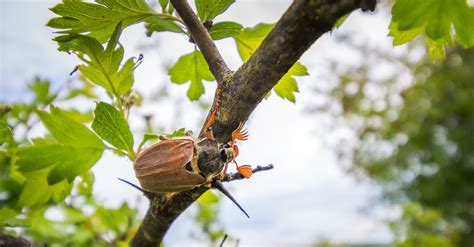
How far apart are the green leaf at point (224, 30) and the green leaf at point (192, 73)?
121mm

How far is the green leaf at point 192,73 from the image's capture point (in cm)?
78

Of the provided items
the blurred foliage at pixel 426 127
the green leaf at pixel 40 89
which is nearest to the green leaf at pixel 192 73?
the green leaf at pixel 40 89

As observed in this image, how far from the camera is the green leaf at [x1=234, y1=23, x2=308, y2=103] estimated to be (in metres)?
0.70

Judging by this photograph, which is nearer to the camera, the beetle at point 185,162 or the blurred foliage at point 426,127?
the beetle at point 185,162

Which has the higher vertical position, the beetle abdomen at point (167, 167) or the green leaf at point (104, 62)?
the green leaf at point (104, 62)

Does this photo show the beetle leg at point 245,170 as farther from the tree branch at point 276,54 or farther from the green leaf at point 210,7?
the green leaf at point 210,7

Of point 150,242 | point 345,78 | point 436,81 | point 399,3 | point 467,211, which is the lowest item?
point 150,242

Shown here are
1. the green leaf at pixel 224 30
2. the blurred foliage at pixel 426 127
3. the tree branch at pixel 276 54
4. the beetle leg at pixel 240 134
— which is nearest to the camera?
the tree branch at pixel 276 54

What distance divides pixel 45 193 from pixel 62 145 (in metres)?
0.16

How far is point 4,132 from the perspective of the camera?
60 cm

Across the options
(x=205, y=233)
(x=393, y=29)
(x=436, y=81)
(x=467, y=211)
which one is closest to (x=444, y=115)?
(x=436, y=81)

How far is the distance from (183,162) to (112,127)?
0.51 ft

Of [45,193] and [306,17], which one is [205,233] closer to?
[45,193]

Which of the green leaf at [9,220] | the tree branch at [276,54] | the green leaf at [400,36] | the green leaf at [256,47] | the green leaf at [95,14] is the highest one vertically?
the green leaf at [400,36]
